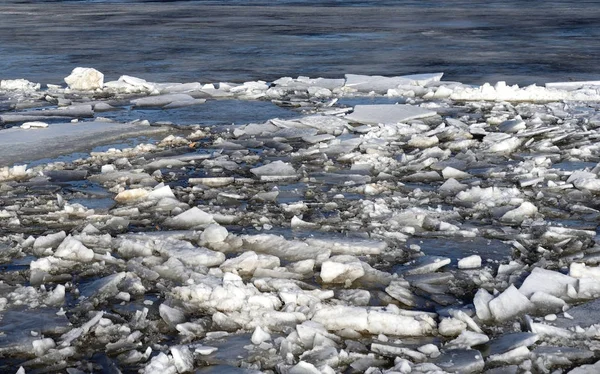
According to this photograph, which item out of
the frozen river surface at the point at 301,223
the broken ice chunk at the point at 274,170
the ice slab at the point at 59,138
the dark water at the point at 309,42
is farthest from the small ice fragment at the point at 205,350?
the dark water at the point at 309,42

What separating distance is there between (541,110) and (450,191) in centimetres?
241

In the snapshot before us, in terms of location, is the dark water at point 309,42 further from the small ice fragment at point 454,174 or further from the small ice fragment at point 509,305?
the small ice fragment at point 509,305

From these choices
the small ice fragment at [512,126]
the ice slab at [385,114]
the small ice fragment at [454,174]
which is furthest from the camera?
the ice slab at [385,114]

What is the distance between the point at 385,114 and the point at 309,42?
18.4ft

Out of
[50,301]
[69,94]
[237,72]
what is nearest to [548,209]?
[50,301]

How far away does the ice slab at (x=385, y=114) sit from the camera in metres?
6.08

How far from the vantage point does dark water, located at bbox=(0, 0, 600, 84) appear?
9070 mm

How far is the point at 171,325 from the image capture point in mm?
2865

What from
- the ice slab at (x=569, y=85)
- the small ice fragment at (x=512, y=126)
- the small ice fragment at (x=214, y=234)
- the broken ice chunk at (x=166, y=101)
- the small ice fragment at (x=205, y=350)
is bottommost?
the broken ice chunk at (x=166, y=101)

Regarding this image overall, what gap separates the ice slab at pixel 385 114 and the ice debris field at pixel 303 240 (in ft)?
0.09

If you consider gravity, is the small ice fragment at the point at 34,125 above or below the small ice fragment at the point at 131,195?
below

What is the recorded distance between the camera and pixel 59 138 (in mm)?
5648

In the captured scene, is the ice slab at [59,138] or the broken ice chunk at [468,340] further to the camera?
the ice slab at [59,138]

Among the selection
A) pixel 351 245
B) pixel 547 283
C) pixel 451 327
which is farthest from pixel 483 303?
pixel 351 245
